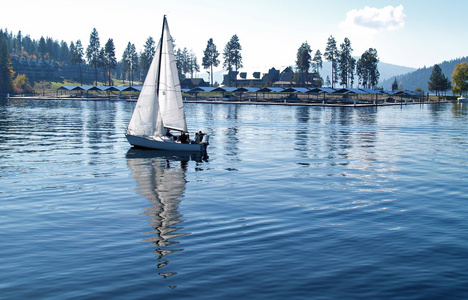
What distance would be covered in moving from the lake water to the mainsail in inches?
116

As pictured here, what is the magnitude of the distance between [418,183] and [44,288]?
24335mm

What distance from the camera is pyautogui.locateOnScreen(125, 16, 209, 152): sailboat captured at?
41.6 meters

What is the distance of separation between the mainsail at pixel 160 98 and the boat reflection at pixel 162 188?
8.42 feet

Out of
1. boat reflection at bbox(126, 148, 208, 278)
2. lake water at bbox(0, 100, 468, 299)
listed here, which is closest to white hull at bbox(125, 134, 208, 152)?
boat reflection at bbox(126, 148, 208, 278)

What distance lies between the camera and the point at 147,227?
19750 mm

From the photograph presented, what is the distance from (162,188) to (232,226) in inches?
365

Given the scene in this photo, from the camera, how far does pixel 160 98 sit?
138ft

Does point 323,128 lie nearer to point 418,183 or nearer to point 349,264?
point 418,183

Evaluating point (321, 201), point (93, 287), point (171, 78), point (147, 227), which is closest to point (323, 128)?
point (171, 78)

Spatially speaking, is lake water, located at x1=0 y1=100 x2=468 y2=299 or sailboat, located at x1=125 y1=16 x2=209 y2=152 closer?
lake water, located at x1=0 y1=100 x2=468 y2=299

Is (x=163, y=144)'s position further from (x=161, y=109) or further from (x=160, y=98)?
(x=160, y=98)

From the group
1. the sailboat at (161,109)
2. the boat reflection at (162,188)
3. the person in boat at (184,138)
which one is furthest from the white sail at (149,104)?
the boat reflection at (162,188)

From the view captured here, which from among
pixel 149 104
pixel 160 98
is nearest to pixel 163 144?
pixel 149 104

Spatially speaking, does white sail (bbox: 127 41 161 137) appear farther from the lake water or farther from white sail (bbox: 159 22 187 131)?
the lake water
